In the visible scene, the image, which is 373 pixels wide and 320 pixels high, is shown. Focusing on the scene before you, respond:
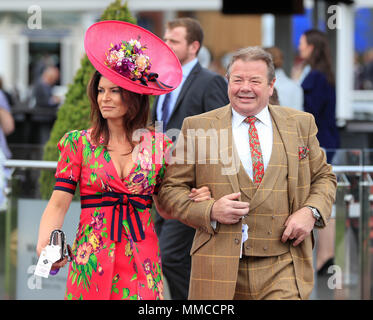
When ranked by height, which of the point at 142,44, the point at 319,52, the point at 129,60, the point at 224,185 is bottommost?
the point at 224,185

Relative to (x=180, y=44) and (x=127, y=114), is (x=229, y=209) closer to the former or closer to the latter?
(x=127, y=114)

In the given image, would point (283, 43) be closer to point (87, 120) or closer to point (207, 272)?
point (87, 120)

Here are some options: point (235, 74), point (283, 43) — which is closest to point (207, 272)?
point (235, 74)

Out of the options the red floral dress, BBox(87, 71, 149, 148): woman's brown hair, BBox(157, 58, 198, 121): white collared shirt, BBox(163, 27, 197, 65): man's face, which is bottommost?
the red floral dress

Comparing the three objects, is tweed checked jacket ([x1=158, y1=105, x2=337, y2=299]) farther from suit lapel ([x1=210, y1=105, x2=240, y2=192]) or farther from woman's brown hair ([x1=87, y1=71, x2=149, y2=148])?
woman's brown hair ([x1=87, y1=71, x2=149, y2=148])

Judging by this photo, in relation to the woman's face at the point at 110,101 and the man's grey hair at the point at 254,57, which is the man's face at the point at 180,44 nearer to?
the man's grey hair at the point at 254,57

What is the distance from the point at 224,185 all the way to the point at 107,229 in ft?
1.90

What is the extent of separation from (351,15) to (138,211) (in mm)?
9564

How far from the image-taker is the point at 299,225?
3752 mm

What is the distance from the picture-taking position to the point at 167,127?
5.50m

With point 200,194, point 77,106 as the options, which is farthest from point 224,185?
point 77,106

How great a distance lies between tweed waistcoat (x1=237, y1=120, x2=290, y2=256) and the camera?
12.4ft

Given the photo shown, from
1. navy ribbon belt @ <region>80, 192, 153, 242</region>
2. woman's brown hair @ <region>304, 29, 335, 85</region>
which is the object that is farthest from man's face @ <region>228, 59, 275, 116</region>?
woman's brown hair @ <region>304, 29, 335, 85</region>

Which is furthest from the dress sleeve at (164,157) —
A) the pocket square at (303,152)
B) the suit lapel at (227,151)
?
the pocket square at (303,152)
